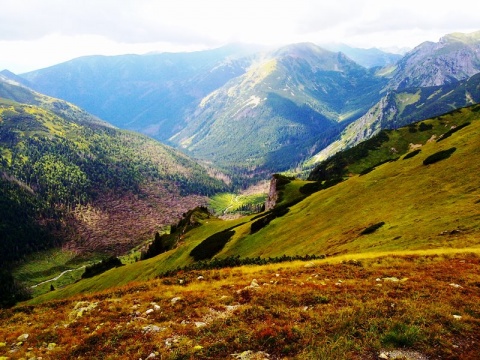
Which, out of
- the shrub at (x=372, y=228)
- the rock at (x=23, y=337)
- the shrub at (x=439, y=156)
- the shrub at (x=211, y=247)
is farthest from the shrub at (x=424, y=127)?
the rock at (x=23, y=337)

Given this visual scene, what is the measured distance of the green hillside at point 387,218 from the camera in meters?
32.5

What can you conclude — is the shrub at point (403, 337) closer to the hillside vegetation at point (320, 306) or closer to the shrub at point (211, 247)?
the hillside vegetation at point (320, 306)

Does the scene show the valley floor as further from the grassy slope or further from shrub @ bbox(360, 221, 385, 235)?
shrub @ bbox(360, 221, 385, 235)

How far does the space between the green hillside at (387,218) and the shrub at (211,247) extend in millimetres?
999

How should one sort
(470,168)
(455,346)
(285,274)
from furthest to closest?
(470,168) < (285,274) < (455,346)

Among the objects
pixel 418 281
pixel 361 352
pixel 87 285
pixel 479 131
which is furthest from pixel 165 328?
pixel 87 285

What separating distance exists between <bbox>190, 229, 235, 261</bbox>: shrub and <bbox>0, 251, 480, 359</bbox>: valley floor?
128 feet

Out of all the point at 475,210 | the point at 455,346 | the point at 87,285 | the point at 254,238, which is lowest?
the point at 87,285

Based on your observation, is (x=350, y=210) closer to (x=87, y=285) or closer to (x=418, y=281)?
(x=418, y=281)

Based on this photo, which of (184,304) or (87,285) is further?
(87,285)

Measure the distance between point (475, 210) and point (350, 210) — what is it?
64.6 ft

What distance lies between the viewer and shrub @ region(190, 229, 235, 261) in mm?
66044

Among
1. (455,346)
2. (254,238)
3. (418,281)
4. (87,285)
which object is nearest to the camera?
(455,346)

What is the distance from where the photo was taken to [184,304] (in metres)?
21.3
